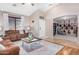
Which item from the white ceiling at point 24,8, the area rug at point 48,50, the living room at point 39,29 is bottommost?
the area rug at point 48,50

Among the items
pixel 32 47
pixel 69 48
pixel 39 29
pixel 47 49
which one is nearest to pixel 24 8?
pixel 39 29

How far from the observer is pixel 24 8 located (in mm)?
2256

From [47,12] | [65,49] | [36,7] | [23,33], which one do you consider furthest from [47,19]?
[65,49]

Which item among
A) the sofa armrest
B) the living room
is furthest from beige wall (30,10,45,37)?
the sofa armrest

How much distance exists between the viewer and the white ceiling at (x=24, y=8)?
7.23ft

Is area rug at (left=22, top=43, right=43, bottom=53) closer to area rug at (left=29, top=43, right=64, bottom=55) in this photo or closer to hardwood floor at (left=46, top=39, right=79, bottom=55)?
area rug at (left=29, top=43, right=64, bottom=55)

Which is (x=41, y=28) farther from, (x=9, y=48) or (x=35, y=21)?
(x=9, y=48)

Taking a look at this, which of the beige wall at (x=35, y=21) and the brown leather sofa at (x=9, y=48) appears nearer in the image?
the brown leather sofa at (x=9, y=48)

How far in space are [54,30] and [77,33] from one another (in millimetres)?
498

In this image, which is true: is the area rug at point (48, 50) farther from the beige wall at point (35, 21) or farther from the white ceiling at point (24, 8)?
the white ceiling at point (24, 8)

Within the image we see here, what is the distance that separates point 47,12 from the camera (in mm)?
2287

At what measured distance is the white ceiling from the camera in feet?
7.23

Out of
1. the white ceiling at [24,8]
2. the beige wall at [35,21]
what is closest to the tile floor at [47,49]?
the beige wall at [35,21]
